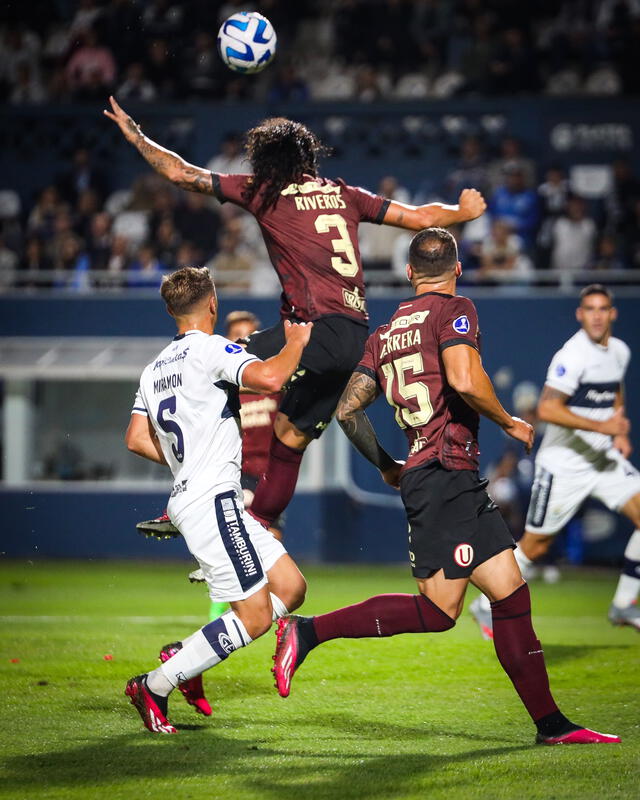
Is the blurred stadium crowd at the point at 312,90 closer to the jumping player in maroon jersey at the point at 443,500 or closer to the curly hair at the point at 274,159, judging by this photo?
the curly hair at the point at 274,159

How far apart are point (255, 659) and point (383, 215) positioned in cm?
326

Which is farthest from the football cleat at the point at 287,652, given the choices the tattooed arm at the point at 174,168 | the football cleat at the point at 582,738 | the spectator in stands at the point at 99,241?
the spectator in stands at the point at 99,241

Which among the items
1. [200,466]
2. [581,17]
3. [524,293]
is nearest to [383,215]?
[200,466]

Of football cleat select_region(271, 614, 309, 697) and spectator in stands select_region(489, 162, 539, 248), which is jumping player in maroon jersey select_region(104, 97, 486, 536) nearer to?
football cleat select_region(271, 614, 309, 697)

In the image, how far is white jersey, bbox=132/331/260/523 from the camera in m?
5.94

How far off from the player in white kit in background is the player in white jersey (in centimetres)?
374

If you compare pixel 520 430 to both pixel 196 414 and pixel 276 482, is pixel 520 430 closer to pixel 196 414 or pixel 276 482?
pixel 196 414

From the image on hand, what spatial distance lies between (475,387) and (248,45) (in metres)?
3.03

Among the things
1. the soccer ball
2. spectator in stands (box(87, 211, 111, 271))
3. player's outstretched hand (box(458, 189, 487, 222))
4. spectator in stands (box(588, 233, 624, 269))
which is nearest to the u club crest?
player's outstretched hand (box(458, 189, 487, 222))

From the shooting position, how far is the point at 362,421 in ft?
21.5

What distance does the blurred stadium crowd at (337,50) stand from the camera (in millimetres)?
18000

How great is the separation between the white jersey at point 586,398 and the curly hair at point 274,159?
3.39 meters

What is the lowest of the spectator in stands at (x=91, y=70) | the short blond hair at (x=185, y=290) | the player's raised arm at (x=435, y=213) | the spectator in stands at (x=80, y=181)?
the short blond hair at (x=185, y=290)

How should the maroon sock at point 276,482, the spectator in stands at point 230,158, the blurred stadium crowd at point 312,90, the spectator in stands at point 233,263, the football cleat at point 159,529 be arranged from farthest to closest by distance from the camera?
1. the spectator in stands at point 230,158
2. the spectator in stands at point 233,263
3. the blurred stadium crowd at point 312,90
4. the maroon sock at point 276,482
5. the football cleat at point 159,529
